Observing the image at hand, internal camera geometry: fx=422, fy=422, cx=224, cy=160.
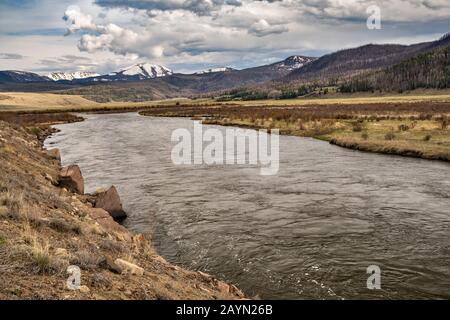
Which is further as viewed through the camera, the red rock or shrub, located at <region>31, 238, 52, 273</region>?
the red rock

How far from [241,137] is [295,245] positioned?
36.5m

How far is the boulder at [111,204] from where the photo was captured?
63.7ft

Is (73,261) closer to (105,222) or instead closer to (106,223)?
(106,223)

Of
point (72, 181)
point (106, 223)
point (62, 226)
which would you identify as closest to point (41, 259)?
point (62, 226)

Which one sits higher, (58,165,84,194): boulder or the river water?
(58,165,84,194): boulder

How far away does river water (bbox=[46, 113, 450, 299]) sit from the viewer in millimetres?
12633

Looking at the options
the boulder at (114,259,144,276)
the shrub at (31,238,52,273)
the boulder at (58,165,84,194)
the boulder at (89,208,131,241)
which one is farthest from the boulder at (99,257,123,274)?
the boulder at (58,165,84,194)

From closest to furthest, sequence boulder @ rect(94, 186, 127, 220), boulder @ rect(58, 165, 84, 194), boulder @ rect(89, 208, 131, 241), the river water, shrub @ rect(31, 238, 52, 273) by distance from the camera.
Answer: shrub @ rect(31, 238, 52, 273), the river water, boulder @ rect(89, 208, 131, 241), boulder @ rect(94, 186, 127, 220), boulder @ rect(58, 165, 84, 194)

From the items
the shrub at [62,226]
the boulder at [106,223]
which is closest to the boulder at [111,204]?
the boulder at [106,223]

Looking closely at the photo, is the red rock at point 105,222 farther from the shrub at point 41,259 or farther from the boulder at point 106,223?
the shrub at point 41,259

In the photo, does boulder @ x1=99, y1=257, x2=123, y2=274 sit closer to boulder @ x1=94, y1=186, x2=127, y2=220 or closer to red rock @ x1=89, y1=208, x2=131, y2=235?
red rock @ x1=89, y1=208, x2=131, y2=235

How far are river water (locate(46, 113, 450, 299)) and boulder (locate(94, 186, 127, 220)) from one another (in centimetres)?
64

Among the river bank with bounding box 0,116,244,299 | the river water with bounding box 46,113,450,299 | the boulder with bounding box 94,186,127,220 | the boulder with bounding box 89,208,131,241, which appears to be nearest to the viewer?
the river bank with bounding box 0,116,244,299

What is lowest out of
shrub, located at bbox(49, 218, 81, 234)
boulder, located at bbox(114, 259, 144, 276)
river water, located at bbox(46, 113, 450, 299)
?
river water, located at bbox(46, 113, 450, 299)
